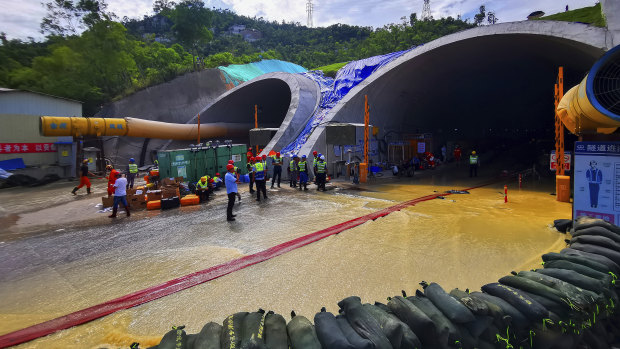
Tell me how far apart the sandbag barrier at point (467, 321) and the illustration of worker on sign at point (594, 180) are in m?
3.74

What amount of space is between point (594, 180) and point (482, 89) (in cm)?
2341

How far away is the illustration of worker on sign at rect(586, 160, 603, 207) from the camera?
24.3 ft

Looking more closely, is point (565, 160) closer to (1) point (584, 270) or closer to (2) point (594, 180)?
(2) point (594, 180)

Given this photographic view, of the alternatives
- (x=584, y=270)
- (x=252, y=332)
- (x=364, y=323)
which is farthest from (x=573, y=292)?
(x=252, y=332)

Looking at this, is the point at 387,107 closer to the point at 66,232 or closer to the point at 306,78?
the point at 306,78

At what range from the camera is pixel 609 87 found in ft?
19.4

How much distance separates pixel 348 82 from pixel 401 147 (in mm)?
6057

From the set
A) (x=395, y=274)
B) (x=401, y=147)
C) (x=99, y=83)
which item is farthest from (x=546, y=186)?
(x=99, y=83)

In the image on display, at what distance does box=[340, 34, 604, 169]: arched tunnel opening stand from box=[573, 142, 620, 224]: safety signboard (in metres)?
7.91

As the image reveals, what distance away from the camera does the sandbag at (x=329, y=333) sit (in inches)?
115

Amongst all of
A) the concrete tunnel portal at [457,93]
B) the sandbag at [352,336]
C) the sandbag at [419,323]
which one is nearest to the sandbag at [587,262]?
the sandbag at [419,323]

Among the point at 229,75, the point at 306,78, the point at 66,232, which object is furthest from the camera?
the point at 229,75

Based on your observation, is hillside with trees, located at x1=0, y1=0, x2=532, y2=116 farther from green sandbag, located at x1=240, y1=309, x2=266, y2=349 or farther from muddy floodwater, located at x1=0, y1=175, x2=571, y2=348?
green sandbag, located at x1=240, y1=309, x2=266, y2=349

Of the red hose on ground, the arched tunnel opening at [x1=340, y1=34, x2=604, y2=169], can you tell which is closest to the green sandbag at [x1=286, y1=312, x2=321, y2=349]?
the red hose on ground
